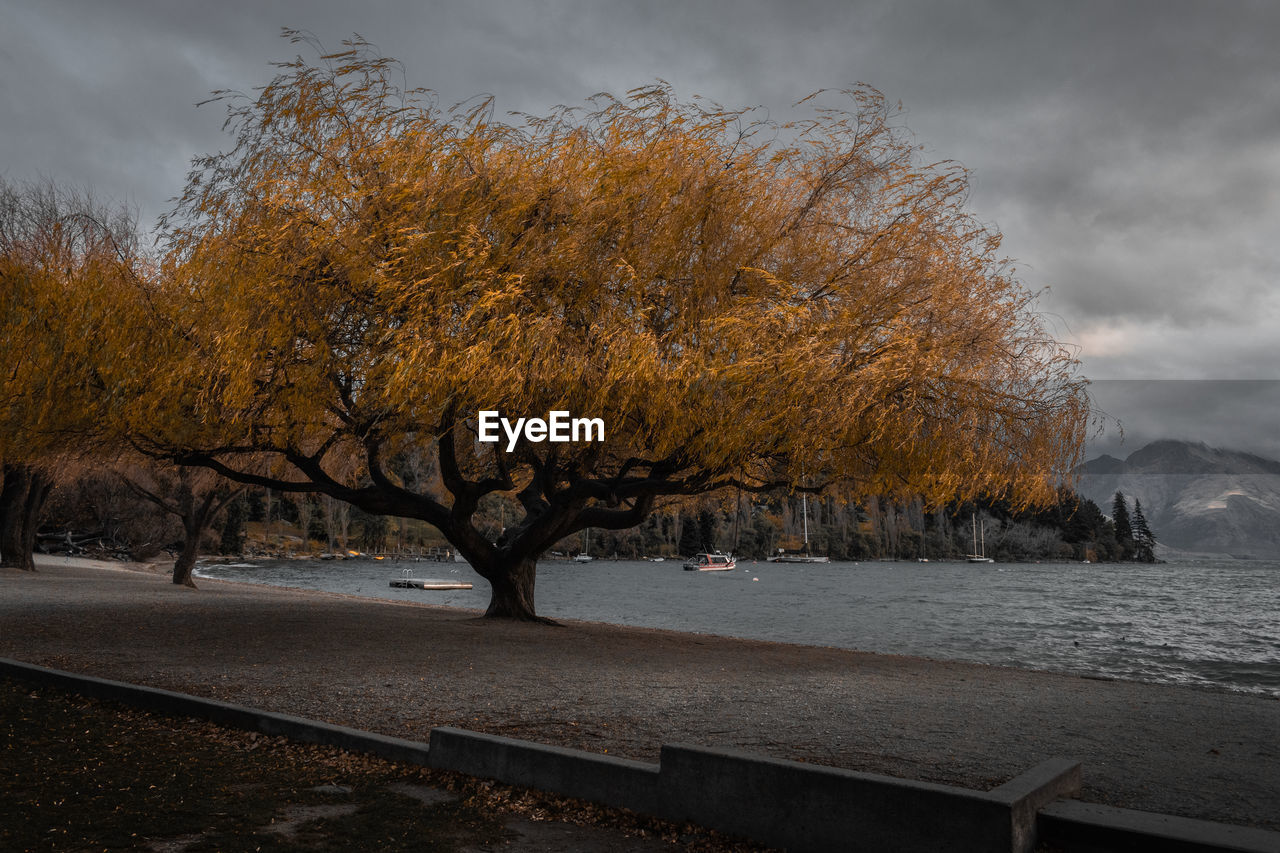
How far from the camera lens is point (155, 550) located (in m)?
61.1

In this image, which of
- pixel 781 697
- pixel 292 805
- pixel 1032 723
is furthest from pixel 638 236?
pixel 292 805

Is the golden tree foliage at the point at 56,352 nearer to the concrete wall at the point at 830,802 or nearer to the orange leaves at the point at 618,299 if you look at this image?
the orange leaves at the point at 618,299

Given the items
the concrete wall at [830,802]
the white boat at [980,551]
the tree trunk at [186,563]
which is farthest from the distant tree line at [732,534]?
the concrete wall at [830,802]

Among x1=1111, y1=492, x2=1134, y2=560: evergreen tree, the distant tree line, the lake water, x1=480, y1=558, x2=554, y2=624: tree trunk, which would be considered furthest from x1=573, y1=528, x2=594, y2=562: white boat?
x1=480, y1=558, x2=554, y2=624: tree trunk

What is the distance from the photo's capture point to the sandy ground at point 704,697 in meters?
6.99

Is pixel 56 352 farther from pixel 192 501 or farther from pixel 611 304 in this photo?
pixel 192 501

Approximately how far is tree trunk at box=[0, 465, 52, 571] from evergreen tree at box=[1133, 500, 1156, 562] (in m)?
177

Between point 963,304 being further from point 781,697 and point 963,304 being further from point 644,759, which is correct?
point 644,759

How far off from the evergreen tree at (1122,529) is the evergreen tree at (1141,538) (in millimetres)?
2525

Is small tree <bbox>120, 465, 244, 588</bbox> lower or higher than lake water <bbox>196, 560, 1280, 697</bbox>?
higher

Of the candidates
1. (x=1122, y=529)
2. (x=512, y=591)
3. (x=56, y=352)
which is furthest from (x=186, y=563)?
(x=1122, y=529)

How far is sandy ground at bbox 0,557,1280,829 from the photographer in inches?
275

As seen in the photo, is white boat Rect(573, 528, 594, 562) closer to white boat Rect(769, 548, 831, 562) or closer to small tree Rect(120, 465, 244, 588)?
white boat Rect(769, 548, 831, 562)

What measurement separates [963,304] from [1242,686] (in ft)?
46.1
